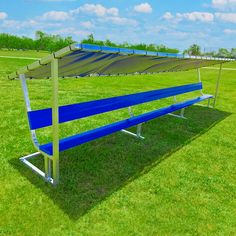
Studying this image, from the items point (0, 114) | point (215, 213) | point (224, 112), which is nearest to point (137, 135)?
point (215, 213)

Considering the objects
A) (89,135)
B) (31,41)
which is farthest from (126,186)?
(31,41)

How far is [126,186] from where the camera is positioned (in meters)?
3.78

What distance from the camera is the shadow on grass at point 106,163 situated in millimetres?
3455

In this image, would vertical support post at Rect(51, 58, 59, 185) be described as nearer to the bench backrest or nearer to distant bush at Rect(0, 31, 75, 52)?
the bench backrest

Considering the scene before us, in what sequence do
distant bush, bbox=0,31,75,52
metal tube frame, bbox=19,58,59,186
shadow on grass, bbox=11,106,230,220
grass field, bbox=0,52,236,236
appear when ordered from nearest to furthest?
grass field, bbox=0,52,236,236
metal tube frame, bbox=19,58,59,186
shadow on grass, bbox=11,106,230,220
distant bush, bbox=0,31,75,52

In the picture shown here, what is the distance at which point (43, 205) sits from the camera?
3238 millimetres

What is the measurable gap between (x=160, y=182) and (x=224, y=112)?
563 cm

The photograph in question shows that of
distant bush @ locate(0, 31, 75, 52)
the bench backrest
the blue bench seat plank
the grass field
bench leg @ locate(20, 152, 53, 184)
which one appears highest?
distant bush @ locate(0, 31, 75, 52)

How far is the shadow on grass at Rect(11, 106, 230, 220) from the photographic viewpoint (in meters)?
3.46

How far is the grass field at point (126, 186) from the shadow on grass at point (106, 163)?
12 mm

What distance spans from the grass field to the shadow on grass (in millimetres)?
12

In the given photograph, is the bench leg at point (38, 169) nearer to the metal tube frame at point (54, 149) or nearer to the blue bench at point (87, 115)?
the metal tube frame at point (54, 149)

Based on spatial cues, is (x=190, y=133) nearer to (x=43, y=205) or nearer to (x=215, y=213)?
(x=215, y=213)

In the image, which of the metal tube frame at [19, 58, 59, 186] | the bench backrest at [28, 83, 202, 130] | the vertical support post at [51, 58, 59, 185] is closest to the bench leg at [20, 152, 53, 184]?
the metal tube frame at [19, 58, 59, 186]
